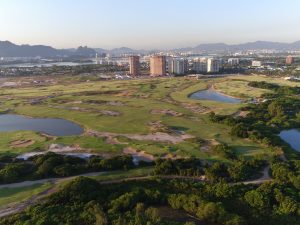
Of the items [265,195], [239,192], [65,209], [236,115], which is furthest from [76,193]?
[236,115]

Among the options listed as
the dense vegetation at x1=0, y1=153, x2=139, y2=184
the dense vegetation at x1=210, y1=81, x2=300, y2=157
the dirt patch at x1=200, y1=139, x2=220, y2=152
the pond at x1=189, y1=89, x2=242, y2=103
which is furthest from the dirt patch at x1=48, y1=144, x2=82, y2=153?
the pond at x1=189, y1=89, x2=242, y2=103

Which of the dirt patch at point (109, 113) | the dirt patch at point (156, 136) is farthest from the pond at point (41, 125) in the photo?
the dirt patch at point (109, 113)

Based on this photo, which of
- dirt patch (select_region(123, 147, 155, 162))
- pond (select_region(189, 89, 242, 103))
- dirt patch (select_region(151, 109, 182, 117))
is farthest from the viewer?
pond (select_region(189, 89, 242, 103))

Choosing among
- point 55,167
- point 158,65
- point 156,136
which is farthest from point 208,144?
point 158,65

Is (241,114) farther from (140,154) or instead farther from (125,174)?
(125,174)

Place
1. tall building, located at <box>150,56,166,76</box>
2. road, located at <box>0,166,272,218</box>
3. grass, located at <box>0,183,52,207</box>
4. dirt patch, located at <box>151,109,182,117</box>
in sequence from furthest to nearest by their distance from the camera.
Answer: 1. tall building, located at <box>150,56,166,76</box>
2. dirt patch, located at <box>151,109,182,117</box>
3. grass, located at <box>0,183,52,207</box>
4. road, located at <box>0,166,272,218</box>

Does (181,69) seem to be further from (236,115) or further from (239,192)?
(239,192)

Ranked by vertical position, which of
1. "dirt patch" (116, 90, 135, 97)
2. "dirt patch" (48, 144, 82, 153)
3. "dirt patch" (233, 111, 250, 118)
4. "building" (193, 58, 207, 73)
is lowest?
"dirt patch" (48, 144, 82, 153)

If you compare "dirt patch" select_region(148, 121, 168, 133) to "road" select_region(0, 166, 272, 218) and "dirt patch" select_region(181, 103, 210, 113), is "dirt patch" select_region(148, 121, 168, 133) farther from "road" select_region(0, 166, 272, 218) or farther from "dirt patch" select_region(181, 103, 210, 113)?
"road" select_region(0, 166, 272, 218)
